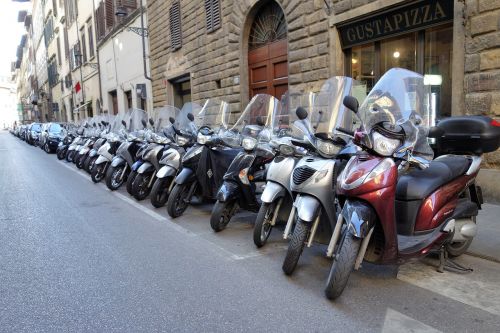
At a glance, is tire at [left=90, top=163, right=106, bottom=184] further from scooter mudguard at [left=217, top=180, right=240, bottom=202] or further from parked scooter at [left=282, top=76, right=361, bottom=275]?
parked scooter at [left=282, top=76, right=361, bottom=275]

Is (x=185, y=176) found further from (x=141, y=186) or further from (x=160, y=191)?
(x=141, y=186)

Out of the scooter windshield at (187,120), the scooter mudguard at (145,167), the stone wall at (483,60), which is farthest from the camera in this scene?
the scooter mudguard at (145,167)

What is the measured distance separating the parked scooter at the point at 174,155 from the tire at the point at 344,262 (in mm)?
3800

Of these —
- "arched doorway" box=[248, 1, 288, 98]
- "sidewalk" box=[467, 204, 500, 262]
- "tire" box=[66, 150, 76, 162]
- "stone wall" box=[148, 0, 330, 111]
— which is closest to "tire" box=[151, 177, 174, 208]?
"sidewalk" box=[467, 204, 500, 262]

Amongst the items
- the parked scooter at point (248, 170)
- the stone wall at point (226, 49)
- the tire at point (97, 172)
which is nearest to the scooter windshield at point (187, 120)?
the parked scooter at point (248, 170)

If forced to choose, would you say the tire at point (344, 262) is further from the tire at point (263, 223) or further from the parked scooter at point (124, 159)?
the parked scooter at point (124, 159)

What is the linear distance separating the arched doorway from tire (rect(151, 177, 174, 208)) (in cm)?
571

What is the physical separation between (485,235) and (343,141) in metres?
2.10

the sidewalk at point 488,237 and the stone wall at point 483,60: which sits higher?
the stone wall at point 483,60

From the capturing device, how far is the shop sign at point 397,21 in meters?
7.47

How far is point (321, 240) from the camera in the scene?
13.6 feet

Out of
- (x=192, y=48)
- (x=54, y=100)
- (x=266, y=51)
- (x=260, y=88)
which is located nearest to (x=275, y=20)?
(x=266, y=51)

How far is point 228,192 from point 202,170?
1005mm

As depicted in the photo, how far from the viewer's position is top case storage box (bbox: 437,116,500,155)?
406 cm
